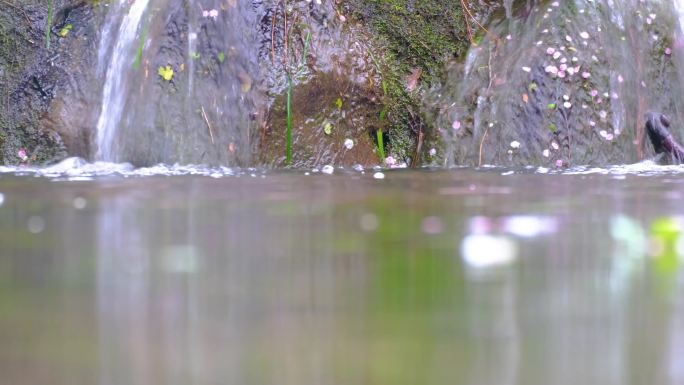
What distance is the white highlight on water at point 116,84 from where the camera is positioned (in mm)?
4805

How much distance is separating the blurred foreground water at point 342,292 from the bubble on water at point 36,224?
0.02 metres

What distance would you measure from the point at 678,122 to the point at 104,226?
14.7 feet

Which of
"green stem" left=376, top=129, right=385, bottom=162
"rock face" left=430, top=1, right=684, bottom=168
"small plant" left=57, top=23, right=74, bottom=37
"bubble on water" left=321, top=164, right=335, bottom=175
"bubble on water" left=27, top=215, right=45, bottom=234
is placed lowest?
"bubble on water" left=27, top=215, right=45, bottom=234

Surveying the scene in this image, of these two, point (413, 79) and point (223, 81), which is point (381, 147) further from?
point (223, 81)

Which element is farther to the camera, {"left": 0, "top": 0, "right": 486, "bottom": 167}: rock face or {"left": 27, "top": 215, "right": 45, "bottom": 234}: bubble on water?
{"left": 0, "top": 0, "right": 486, "bottom": 167}: rock face

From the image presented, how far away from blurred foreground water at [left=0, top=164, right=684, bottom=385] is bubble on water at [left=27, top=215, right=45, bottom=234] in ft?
0.06

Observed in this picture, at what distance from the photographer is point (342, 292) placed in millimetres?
1235

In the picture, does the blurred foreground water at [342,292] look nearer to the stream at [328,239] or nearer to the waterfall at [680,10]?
the stream at [328,239]

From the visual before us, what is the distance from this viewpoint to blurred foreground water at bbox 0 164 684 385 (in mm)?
898

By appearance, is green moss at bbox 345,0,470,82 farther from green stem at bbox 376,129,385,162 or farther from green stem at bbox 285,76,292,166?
green stem at bbox 285,76,292,166

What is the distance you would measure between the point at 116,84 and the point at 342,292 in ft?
13.3

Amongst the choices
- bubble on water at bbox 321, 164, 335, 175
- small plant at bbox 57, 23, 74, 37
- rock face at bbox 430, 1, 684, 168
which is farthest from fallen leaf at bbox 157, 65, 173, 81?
rock face at bbox 430, 1, 684, 168

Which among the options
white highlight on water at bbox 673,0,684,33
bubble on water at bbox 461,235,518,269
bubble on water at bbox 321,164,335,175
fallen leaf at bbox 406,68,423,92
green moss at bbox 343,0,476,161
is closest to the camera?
bubble on water at bbox 461,235,518,269

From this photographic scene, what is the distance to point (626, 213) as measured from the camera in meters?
2.20
